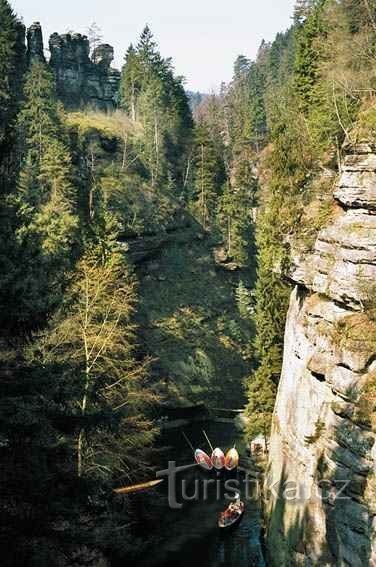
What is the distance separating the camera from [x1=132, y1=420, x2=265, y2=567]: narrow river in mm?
28969

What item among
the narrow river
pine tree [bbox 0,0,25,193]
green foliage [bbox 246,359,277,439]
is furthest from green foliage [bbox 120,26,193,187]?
the narrow river

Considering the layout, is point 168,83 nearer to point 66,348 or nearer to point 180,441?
point 180,441

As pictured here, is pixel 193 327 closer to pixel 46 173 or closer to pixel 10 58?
pixel 46 173

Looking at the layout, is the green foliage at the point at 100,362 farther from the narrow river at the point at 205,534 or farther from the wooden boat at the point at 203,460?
the wooden boat at the point at 203,460

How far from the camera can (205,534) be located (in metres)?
31.7

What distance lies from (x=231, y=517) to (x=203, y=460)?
29.3 ft

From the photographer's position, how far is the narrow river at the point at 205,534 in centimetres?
2897

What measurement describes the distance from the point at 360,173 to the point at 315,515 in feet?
41.4

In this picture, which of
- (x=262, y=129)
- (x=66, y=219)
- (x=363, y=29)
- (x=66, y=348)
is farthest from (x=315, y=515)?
(x=262, y=129)

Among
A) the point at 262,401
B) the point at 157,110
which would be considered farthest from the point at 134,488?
the point at 157,110

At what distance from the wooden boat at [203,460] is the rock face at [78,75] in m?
56.9

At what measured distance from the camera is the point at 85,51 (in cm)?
8606

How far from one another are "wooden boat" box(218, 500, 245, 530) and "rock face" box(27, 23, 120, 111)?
211 feet

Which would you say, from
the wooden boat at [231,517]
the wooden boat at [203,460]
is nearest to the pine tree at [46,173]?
the wooden boat at [203,460]
